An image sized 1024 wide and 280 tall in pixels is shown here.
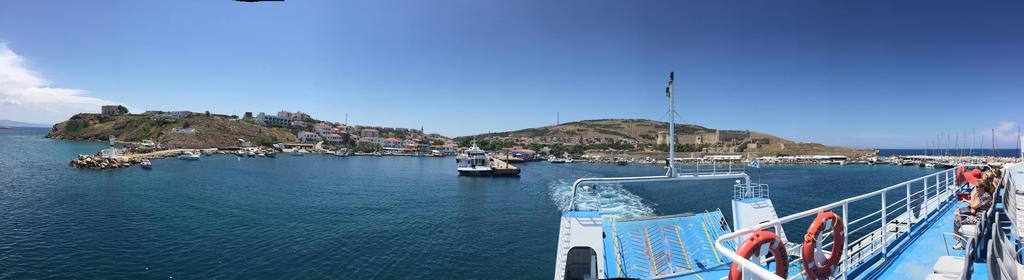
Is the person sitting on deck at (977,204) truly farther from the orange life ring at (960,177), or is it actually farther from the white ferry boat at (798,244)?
the orange life ring at (960,177)

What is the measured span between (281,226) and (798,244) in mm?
18311

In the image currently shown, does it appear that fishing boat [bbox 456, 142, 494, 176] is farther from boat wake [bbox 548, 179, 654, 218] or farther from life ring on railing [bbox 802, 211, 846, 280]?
life ring on railing [bbox 802, 211, 846, 280]

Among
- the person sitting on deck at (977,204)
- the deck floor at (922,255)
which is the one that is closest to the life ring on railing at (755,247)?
the deck floor at (922,255)

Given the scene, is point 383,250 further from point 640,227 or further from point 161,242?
point 640,227

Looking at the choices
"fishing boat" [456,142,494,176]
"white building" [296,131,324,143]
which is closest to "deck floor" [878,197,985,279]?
"fishing boat" [456,142,494,176]

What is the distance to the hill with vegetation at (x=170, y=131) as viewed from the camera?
88000 millimetres

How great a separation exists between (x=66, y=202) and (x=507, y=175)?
3567 cm

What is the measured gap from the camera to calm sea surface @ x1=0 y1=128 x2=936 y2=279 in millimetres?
12570

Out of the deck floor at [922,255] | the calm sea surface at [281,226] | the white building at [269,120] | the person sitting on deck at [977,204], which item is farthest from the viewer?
the white building at [269,120]

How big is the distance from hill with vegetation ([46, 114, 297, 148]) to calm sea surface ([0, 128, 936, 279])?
60.1m

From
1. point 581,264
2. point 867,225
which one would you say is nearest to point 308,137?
point 581,264

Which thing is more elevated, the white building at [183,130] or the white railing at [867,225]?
the white building at [183,130]

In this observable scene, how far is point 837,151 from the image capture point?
101 metres

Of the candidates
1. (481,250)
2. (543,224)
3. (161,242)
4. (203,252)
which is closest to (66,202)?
(161,242)
